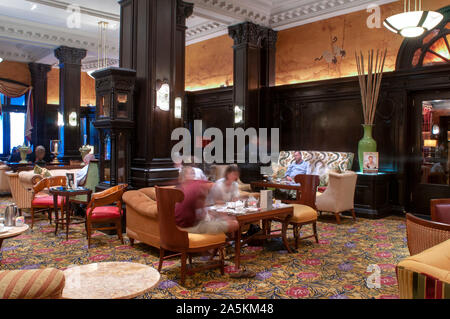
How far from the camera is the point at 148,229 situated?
4.80 m

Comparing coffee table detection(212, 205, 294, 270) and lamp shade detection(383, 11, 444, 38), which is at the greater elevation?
lamp shade detection(383, 11, 444, 38)

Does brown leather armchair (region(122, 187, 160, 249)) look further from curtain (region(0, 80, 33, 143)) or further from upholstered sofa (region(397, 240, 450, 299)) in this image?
curtain (region(0, 80, 33, 143))

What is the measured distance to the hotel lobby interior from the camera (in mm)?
3854

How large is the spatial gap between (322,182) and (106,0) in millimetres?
6640

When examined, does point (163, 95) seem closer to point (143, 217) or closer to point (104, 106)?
point (104, 106)

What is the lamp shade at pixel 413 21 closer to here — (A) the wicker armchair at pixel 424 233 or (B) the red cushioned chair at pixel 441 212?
(B) the red cushioned chair at pixel 441 212

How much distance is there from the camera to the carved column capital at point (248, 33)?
9.66m

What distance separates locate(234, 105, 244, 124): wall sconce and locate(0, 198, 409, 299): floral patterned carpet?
13.3 feet

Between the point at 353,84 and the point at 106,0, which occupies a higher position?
the point at 106,0

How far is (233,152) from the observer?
10.6 metres

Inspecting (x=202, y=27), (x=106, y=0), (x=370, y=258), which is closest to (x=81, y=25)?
(x=106, y=0)

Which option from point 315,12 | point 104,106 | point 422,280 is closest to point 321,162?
point 315,12

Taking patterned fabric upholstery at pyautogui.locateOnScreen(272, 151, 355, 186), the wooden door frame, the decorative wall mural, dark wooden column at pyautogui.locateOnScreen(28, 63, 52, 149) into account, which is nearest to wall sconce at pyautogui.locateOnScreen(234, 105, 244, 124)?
patterned fabric upholstery at pyautogui.locateOnScreen(272, 151, 355, 186)

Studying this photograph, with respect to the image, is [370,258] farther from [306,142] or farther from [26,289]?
[306,142]
